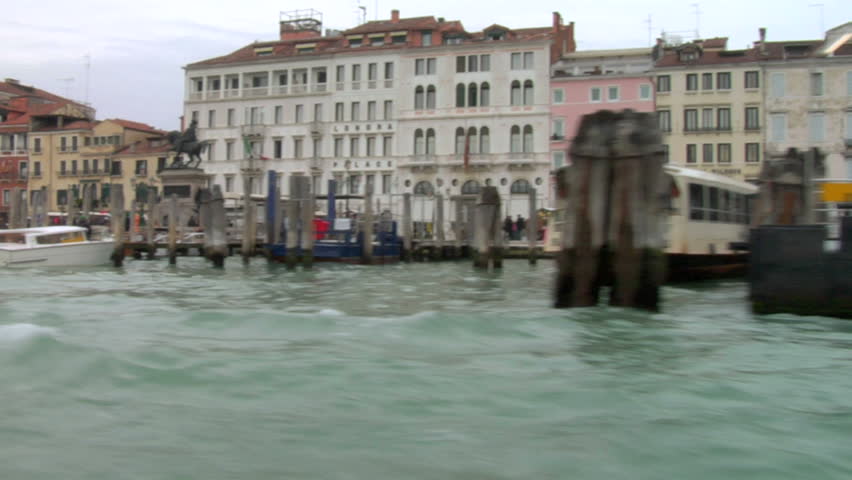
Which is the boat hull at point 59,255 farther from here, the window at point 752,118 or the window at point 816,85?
the window at point 816,85

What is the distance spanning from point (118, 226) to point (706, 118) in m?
33.6

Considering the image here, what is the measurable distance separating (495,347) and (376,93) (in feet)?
159

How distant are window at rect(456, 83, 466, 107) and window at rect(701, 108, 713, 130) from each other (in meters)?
13.9

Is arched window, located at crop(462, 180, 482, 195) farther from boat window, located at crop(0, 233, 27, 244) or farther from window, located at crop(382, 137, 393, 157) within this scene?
boat window, located at crop(0, 233, 27, 244)

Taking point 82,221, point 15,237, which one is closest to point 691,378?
point 15,237

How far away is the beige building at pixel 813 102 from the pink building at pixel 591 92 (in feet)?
21.3

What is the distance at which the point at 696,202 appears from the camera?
17.4m

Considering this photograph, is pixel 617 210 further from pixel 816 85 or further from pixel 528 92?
pixel 528 92

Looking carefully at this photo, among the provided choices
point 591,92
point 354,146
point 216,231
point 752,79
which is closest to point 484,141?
point 591,92

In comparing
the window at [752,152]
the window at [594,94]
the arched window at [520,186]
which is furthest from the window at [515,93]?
the window at [752,152]

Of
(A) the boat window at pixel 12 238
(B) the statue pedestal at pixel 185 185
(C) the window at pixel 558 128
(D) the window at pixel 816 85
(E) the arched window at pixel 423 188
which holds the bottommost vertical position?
(A) the boat window at pixel 12 238

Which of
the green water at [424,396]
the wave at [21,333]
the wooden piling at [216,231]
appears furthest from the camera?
the wooden piling at [216,231]

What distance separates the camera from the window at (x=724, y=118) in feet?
156

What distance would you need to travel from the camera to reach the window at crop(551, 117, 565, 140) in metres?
51.0
